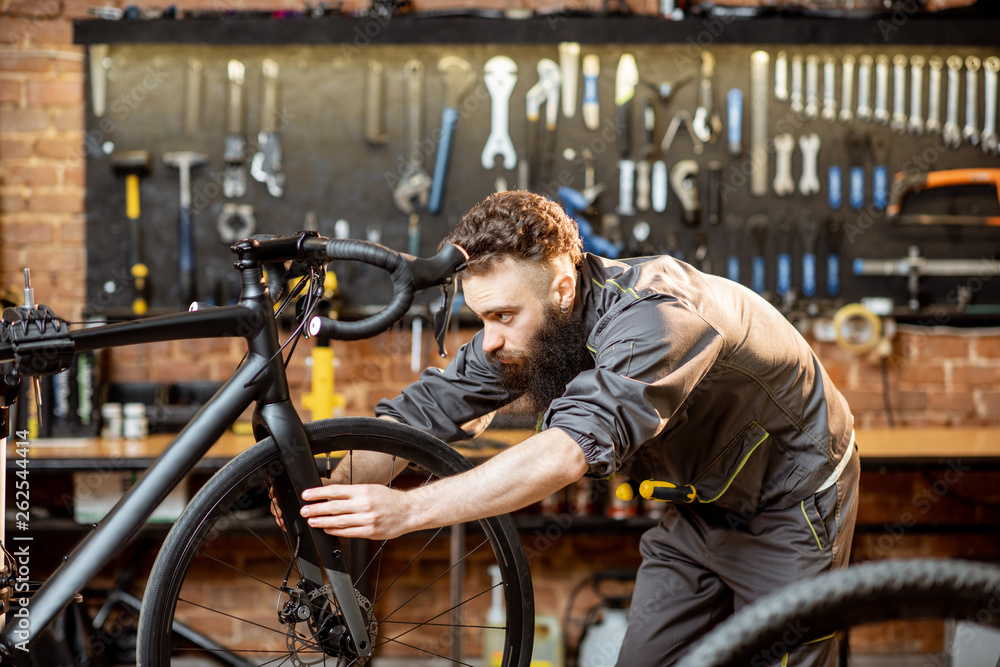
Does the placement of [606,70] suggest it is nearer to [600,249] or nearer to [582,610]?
[600,249]

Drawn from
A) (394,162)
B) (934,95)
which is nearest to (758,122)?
(934,95)

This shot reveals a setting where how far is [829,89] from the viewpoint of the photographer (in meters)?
2.88

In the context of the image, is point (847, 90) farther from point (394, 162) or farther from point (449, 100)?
point (394, 162)

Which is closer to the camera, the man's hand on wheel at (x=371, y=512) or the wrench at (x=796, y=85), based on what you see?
the man's hand on wheel at (x=371, y=512)

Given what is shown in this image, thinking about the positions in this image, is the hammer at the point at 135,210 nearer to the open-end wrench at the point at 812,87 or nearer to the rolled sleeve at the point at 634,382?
the rolled sleeve at the point at 634,382

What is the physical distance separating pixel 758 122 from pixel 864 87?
14.8 inches

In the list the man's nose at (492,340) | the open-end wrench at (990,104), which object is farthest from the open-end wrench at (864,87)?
the man's nose at (492,340)

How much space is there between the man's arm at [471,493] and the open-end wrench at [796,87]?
2.16m

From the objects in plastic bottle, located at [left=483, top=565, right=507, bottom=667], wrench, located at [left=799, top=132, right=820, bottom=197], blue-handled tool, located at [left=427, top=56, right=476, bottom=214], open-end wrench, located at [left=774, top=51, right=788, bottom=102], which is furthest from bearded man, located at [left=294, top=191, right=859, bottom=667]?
open-end wrench, located at [left=774, top=51, right=788, bottom=102]

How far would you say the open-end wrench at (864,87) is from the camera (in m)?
2.86

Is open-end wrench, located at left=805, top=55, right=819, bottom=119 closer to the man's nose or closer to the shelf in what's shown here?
the shelf

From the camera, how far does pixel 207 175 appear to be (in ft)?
9.45

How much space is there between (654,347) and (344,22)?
1.96 m

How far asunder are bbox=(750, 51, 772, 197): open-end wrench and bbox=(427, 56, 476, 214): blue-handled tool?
95cm
